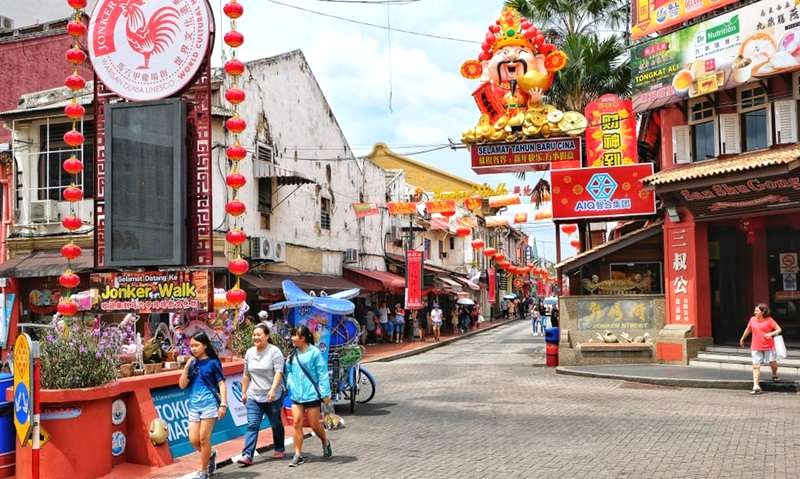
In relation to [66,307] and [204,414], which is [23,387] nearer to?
[204,414]

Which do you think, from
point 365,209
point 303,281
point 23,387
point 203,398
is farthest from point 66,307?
point 365,209

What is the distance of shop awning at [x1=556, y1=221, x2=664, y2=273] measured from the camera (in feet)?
70.1

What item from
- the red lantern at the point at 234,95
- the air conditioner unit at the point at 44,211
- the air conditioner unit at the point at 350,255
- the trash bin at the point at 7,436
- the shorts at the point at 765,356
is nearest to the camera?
the trash bin at the point at 7,436

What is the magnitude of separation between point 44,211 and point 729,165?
18.3 meters

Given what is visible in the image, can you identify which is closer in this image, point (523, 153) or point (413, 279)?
point (523, 153)

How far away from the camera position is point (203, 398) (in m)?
8.16

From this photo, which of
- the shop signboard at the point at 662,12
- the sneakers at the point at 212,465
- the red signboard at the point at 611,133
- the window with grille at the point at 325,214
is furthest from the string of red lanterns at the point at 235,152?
the window with grille at the point at 325,214

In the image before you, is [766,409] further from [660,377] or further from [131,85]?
[131,85]

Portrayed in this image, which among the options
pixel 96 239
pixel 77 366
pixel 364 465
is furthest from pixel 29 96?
pixel 364 465

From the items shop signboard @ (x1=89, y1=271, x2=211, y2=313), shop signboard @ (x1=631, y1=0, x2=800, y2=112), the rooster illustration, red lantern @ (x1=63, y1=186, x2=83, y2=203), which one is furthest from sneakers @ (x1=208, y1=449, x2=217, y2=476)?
shop signboard @ (x1=631, y1=0, x2=800, y2=112)

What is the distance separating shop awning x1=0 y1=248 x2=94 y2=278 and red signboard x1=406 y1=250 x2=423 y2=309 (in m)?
14.7

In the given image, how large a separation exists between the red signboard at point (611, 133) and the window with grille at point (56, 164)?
14251 millimetres

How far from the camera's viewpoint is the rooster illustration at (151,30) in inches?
478

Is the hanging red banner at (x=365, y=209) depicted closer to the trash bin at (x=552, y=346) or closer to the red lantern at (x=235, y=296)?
the trash bin at (x=552, y=346)
